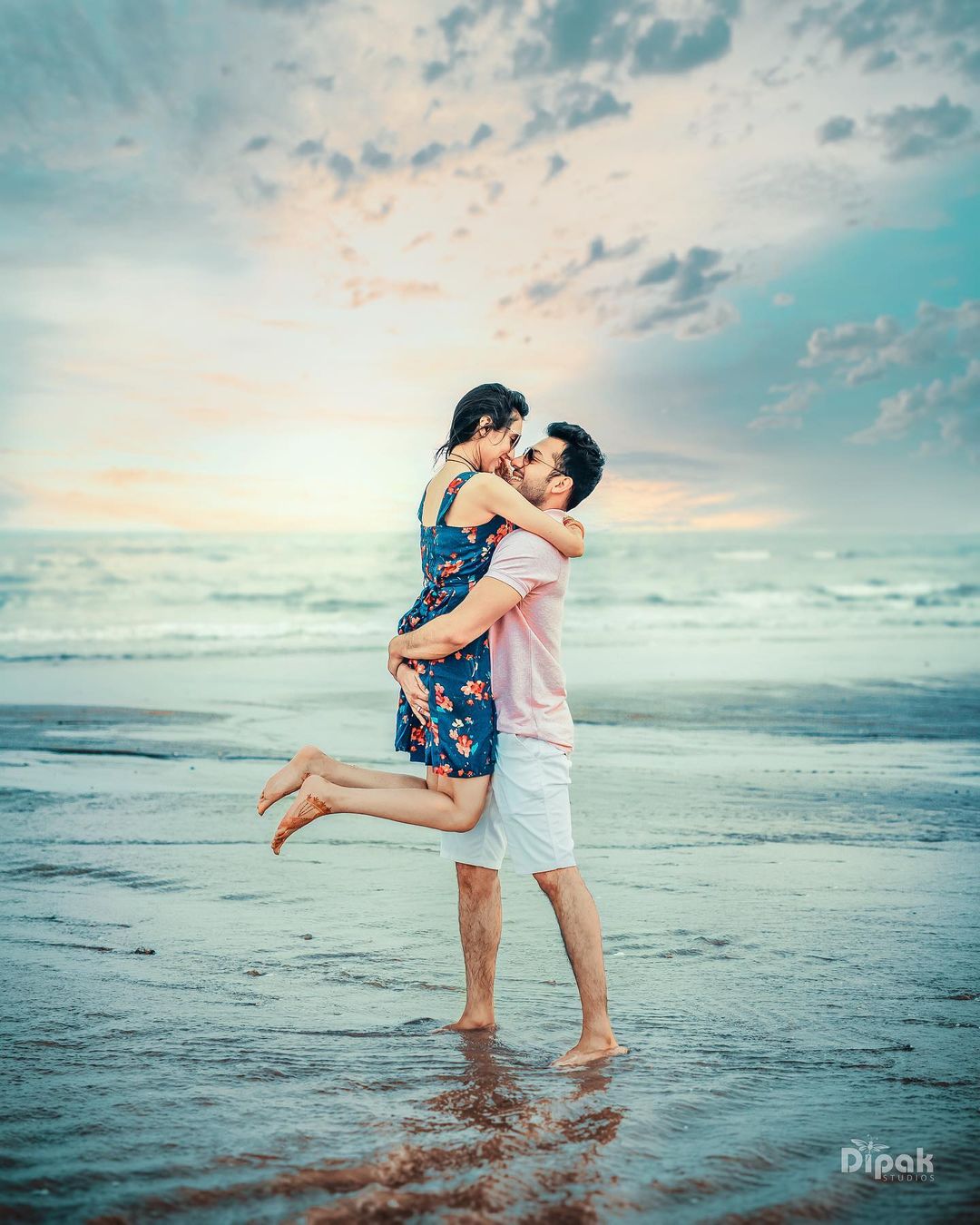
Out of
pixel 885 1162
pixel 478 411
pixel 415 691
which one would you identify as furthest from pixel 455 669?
pixel 885 1162

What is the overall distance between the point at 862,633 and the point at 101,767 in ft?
59.7

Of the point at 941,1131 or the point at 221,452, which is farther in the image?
the point at 221,452

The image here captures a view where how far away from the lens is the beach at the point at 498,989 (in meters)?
2.60

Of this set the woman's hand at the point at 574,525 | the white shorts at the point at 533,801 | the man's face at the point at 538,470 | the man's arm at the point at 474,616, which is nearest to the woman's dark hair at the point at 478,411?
the man's face at the point at 538,470

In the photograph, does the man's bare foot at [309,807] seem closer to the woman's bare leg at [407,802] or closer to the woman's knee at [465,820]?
the woman's bare leg at [407,802]

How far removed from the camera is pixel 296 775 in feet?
13.2

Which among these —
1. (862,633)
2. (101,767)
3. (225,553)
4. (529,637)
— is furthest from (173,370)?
(529,637)

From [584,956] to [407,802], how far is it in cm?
78

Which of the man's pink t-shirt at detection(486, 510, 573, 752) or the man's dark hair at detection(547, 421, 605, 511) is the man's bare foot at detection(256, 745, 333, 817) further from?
the man's dark hair at detection(547, 421, 605, 511)

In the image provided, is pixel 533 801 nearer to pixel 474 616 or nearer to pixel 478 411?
pixel 474 616

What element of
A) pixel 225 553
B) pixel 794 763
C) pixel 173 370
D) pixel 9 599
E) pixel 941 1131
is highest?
pixel 173 370

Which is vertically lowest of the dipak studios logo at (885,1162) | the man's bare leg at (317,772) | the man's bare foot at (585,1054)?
the dipak studios logo at (885,1162)

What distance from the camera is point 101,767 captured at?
874 cm

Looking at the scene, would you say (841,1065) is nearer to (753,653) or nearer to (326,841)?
(326,841)
